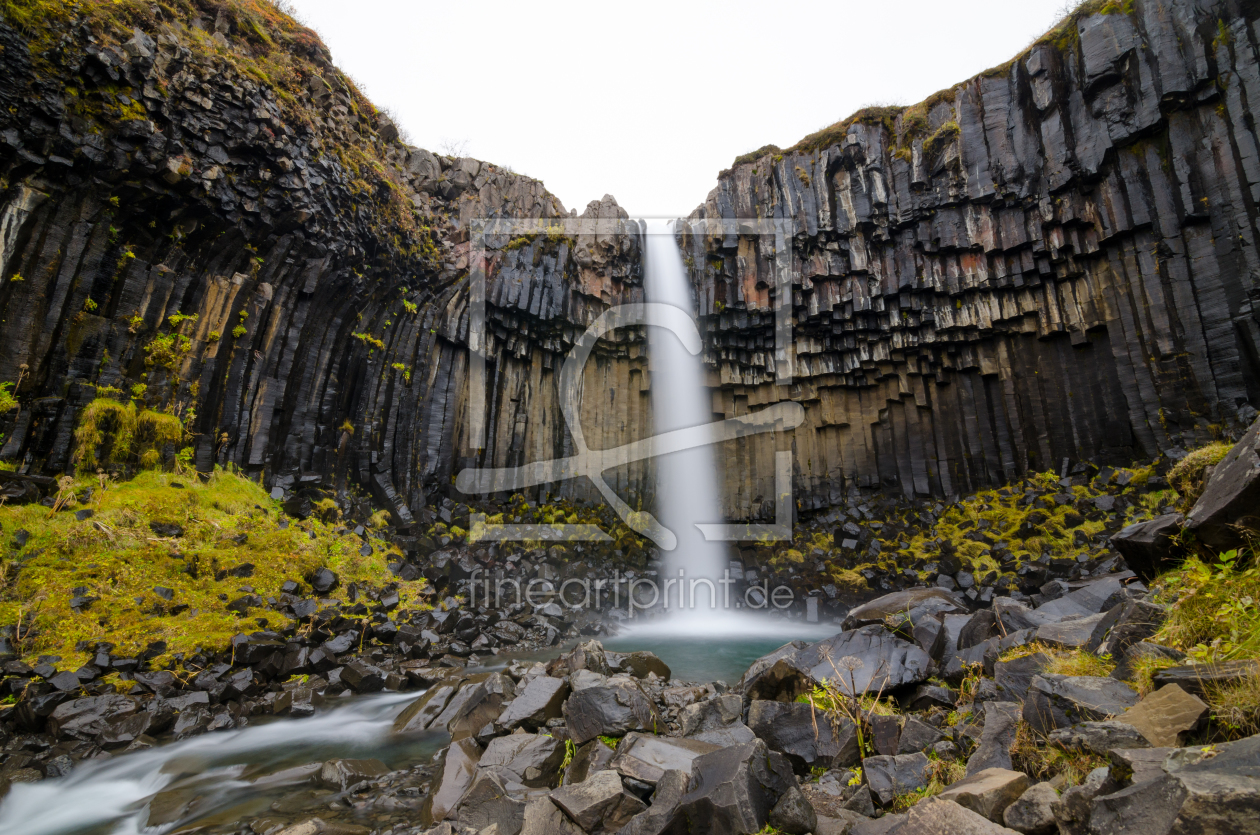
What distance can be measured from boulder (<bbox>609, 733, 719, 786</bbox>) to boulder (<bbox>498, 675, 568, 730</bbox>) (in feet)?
5.11

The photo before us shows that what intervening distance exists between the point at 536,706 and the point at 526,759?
0.87 meters

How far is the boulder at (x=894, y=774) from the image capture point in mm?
3461

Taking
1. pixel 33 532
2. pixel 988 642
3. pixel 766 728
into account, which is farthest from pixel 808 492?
pixel 33 532

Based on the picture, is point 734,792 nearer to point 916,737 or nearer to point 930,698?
point 916,737

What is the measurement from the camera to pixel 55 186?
9820 millimetres

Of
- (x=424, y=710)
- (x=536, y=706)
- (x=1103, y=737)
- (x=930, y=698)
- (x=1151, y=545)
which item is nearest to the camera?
(x=1103, y=737)

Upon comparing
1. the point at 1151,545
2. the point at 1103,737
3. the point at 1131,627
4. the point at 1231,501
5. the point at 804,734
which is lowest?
the point at 804,734

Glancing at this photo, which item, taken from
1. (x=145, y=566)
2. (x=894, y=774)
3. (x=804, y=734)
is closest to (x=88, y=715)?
(x=145, y=566)

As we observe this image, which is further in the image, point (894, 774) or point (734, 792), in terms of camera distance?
point (894, 774)

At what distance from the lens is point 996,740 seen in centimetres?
342

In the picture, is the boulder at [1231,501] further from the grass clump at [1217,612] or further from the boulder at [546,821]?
the boulder at [546,821]

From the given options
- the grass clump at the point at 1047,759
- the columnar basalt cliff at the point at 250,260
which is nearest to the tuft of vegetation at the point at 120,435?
the columnar basalt cliff at the point at 250,260

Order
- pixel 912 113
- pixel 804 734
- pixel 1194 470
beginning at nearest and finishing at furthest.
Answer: pixel 804 734
pixel 1194 470
pixel 912 113

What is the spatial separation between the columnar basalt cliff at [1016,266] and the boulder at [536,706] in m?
16.2
